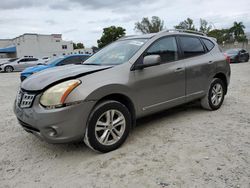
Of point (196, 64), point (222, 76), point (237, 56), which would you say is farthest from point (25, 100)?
point (237, 56)

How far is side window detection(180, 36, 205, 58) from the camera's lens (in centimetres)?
433

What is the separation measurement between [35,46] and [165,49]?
160ft

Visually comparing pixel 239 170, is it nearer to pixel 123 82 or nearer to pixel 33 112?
pixel 123 82

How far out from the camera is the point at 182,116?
4.68m

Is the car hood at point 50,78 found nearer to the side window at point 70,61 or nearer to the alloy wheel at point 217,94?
the alloy wheel at point 217,94

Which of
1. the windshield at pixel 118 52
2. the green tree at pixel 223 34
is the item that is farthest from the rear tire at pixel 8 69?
the green tree at pixel 223 34

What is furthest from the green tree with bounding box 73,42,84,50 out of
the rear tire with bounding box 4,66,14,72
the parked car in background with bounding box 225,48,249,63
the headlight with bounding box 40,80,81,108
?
the headlight with bounding box 40,80,81,108

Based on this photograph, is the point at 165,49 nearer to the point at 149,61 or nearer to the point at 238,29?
the point at 149,61

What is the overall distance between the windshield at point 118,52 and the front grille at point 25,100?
1.31 metres

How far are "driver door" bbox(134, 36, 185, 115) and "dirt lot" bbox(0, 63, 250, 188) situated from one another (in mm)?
495

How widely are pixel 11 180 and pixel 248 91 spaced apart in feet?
22.1

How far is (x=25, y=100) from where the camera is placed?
3.04m

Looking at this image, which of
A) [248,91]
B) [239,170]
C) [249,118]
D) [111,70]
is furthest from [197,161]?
[248,91]

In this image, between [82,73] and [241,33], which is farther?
[241,33]
